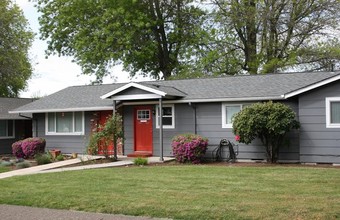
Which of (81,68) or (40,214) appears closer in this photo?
(40,214)

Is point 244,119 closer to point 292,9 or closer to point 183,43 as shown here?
point 292,9

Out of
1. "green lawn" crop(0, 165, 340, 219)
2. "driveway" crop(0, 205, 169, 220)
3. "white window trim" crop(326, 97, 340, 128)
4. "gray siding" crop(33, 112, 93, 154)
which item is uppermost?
"white window trim" crop(326, 97, 340, 128)

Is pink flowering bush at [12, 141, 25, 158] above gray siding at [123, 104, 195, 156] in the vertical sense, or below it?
below

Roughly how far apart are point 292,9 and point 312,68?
4.21 m

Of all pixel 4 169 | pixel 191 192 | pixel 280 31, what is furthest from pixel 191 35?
pixel 191 192

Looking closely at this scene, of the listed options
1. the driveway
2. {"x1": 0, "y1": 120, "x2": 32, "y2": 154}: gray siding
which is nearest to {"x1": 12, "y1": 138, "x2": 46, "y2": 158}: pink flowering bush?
{"x1": 0, "y1": 120, "x2": 32, "y2": 154}: gray siding

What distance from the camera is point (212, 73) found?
105ft

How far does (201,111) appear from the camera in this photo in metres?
17.9

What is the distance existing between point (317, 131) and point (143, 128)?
7.62 m

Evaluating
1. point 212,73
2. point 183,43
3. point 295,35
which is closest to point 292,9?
point 295,35

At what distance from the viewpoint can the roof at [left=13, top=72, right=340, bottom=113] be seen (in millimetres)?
16359

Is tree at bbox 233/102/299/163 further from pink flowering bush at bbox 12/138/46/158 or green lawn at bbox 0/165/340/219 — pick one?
pink flowering bush at bbox 12/138/46/158

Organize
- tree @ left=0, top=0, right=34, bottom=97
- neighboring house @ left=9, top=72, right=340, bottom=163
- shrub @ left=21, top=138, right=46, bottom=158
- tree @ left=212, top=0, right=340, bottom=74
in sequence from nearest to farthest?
1. neighboring house @ left=9, top=72, right=340, bottom=163
2. shrub @ left=21, top=138, right=46, bottom=158
3. tree @ left=212, top=0, right=340, bottom=74
4. tree @ left=0, top=0, right=34, bottom=97

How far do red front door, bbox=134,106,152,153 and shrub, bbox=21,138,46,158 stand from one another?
4.97 metres
